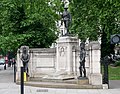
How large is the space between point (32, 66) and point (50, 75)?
2.14m

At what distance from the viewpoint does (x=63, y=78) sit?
20.4m

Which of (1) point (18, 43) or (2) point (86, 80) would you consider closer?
(2) point (86, 80)

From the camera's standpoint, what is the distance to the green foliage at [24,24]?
3111cm

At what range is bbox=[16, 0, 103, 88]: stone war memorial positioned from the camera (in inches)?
715

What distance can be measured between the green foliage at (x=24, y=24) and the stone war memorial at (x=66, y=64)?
26.1ft

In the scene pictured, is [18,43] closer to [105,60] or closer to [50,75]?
[50,75]

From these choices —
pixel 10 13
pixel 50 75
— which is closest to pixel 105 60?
pixel 50 75

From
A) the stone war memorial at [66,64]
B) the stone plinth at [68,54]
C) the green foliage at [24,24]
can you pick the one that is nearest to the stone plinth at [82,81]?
the stone war memorial at [66,64]

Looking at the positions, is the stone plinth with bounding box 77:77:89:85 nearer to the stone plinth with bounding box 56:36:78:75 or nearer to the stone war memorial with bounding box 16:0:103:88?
the stone war memorial with bounding box 16:0:103:88

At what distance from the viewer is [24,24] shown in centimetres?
3127

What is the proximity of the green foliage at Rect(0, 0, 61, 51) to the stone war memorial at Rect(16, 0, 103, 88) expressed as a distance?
7.94 metres

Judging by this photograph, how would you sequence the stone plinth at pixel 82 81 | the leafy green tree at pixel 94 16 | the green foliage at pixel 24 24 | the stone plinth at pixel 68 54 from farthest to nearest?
the green foliage at pixel 24 24, the leafy green tree at pixel 94 16, the stone plinth at pixel 68 54, the stone plinth at pixel 82 81

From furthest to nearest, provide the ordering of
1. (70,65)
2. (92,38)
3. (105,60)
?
(92,38)
(70,65)
(105,60)

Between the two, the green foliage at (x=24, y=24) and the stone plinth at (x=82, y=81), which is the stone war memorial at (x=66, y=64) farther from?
the green foliage at (x=24, y=24)
